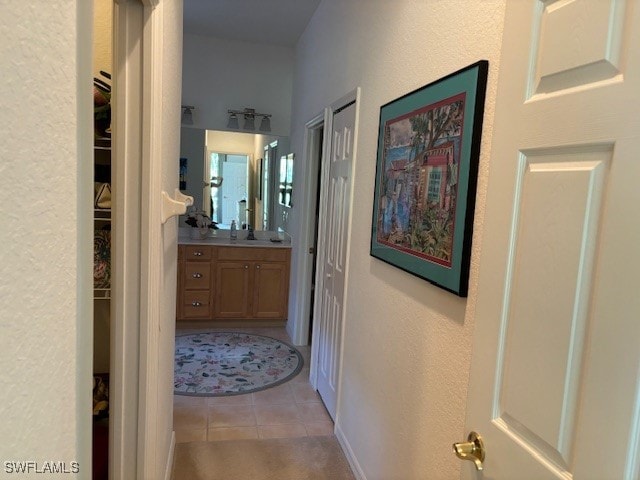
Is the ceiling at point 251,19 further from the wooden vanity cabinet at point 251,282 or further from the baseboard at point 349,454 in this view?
the baseboard at point 349,454

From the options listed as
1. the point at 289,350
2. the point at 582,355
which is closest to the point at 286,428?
the point at 289,350

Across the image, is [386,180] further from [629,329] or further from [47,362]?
[47,362]

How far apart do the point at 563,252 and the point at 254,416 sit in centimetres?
249

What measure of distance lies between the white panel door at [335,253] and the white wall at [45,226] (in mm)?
1944

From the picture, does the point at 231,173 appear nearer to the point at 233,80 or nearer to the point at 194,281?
the point at 233,80

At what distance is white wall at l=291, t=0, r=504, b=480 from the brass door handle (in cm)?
22

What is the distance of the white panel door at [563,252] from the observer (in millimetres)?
660

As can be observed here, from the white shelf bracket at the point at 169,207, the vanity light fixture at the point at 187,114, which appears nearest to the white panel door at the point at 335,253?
the white shelf bracket at the point at 169,207

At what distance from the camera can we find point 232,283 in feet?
14.3

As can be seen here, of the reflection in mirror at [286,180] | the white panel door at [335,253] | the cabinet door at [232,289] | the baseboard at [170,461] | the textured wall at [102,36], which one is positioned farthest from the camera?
the reflection in mirror at [286,180]

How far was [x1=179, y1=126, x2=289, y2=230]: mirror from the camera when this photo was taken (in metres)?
4.57

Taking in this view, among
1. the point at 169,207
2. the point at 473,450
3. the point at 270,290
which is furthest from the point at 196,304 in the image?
the point at 473,450

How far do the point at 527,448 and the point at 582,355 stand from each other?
0.79ft

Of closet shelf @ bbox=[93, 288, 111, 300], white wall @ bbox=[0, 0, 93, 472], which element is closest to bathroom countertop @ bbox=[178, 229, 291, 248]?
closet shelf @ bbox=[93, 288, 111, 300]
